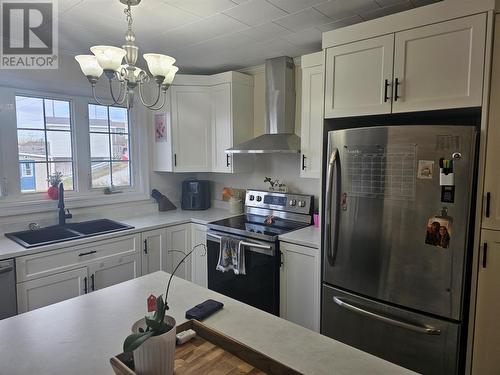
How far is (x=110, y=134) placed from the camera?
3215mm

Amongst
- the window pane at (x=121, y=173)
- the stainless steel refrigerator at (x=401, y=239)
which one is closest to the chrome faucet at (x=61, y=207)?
the window pane at (x=121, y=173)

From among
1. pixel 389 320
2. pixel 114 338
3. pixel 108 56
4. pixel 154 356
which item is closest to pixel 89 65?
pixel 108 56

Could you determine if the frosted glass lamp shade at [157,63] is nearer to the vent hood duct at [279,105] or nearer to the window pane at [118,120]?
the vent hood duct at [279,105]

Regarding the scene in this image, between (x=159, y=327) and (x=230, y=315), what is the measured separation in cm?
45

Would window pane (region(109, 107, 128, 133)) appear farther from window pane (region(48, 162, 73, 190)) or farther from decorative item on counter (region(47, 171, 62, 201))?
decorative item on counter (region(47, 171, 62, 201))

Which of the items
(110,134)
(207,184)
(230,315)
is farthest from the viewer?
(207,184)

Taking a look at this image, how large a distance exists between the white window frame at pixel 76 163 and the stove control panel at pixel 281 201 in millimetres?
1161

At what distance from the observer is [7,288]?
2045mm

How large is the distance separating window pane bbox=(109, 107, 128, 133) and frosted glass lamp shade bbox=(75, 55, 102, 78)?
1845 mm

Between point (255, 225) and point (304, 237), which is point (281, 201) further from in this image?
point (304, 237)

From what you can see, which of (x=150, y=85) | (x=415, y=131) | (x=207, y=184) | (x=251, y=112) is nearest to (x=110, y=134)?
(x=150, y=85)

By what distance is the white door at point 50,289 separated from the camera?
2133mm

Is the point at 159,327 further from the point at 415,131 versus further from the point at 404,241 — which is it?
the point at 415,131

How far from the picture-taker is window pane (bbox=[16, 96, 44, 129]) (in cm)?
262
